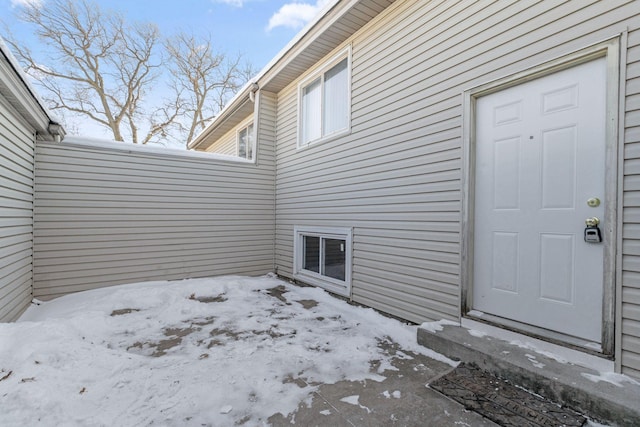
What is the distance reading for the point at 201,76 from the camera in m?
14.3

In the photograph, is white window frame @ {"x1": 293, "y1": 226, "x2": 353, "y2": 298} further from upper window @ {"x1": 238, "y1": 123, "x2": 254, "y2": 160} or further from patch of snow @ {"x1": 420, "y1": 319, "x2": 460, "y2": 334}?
upper window @ {"x1": 238, "y1": 123, "x2": 254, "y2": 160}

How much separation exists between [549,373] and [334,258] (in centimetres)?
301

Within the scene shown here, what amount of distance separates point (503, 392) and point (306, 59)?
4.97m

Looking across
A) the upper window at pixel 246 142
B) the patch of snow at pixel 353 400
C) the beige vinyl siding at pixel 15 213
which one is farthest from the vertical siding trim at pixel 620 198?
the upper window at pixel 246 142

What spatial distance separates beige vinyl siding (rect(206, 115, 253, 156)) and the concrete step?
6959mm

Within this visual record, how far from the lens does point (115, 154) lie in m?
4.68

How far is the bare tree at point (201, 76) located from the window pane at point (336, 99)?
11.5m

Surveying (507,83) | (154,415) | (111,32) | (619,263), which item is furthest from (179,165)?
(111,32)

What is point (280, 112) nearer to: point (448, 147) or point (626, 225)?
point (448, 147)

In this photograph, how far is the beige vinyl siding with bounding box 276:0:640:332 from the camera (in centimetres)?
235

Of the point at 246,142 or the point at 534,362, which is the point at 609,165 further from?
the point at 246,142

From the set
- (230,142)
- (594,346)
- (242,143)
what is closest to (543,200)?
(594,346)

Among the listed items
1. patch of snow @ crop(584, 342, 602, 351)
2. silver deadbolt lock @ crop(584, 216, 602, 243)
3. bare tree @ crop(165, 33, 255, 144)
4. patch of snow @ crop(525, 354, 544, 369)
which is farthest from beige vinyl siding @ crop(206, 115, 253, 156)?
patch of snow @ crop(584, 342, 602, 351)

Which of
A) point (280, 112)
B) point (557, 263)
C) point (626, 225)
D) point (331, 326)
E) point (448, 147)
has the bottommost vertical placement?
point (331, 326)
